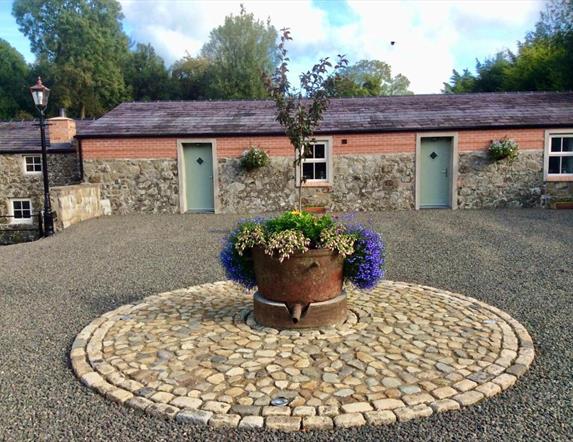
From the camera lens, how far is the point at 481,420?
3246 millimetres

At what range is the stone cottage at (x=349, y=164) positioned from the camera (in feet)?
47.3

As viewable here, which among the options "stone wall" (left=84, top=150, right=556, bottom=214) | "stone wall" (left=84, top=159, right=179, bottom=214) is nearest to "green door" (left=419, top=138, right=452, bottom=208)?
"stone wall" (left=84, top=150, right=556, bottom=214)

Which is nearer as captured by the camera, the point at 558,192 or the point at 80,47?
the point at 558,192

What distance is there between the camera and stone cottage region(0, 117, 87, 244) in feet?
53.1

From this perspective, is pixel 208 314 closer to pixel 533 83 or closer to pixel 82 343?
pixel 82 343

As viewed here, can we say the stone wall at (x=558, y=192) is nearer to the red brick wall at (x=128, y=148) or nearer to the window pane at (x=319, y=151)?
the window pane at (x=319, y=151)

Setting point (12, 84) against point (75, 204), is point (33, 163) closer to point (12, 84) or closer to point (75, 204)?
point (75, 204)

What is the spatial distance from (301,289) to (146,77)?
41.6 meters

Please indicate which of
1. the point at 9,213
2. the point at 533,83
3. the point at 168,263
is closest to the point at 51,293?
the point at 168,263

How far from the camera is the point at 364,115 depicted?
15.5 metres

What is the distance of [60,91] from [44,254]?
110ft

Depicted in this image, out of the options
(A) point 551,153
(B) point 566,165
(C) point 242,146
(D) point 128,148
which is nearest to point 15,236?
(D) point 128,148

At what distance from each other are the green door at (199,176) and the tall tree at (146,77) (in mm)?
27901

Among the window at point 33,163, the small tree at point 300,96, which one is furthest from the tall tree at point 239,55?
the small tree at point 300,96
